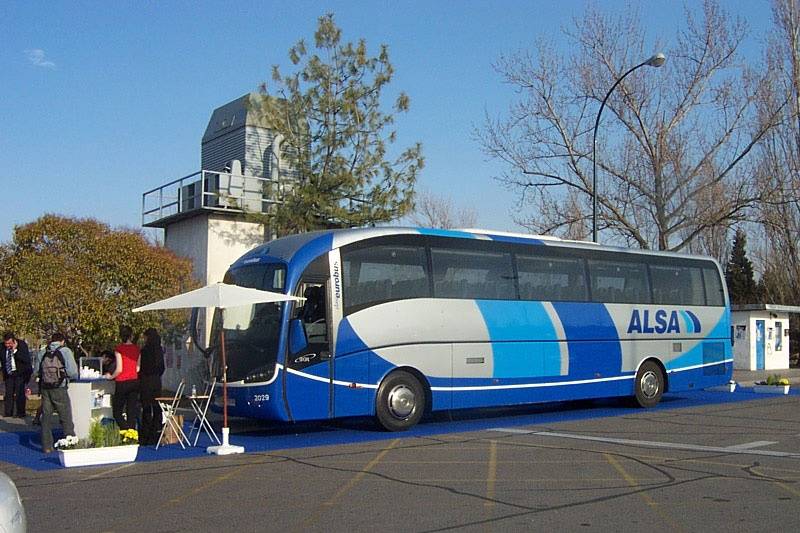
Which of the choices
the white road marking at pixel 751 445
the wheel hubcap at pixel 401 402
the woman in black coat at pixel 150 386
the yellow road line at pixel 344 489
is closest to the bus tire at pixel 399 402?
the wheel hubcap at pixel 401 402

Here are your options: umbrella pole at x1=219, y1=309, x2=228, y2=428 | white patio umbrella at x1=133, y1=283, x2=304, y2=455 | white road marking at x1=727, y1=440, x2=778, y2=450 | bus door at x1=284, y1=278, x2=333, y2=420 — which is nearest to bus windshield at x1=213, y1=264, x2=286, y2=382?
umbrella pole at x1=219, y1=309, x2=228, y2=428

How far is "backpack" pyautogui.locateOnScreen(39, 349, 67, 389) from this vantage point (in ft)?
43.5

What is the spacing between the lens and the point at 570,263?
62.6 feet

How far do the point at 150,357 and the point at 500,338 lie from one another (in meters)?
6.68

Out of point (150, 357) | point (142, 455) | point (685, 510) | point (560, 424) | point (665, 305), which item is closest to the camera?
point (685, 510)

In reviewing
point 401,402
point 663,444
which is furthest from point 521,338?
point 663,444

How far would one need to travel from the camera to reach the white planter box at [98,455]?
1212 centimetres

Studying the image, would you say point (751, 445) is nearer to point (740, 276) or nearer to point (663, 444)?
point (663, 444)

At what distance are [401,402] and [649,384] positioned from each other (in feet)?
24.4

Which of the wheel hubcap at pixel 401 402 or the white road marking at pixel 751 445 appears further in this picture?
the wheel hubcap at pixel 401 402

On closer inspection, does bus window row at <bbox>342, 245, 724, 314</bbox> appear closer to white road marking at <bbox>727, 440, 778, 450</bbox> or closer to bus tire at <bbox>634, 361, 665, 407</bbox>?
bus tire at <bbox>634, 361, 665, 407</bbox>

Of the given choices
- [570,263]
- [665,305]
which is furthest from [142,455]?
[665,305]

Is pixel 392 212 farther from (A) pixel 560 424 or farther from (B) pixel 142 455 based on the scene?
(B) pixel 142 455

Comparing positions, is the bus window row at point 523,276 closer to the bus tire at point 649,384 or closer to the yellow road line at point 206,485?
the bus tire at point 649,384
